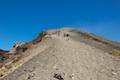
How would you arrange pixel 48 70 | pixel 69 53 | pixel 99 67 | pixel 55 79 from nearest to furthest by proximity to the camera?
pixel 55 79 < pixel 48 70 < pixel 99 67 < pixel 69 53

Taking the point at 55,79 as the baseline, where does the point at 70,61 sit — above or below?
above

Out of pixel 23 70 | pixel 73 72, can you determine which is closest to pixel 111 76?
pixel 73 72

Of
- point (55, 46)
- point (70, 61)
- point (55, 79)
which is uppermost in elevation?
point (55, 46)

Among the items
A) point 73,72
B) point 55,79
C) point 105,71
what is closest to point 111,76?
point 105,71

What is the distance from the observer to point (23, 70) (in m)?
32.1

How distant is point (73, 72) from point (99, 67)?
12.3ft

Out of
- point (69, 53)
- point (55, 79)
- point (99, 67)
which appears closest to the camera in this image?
point (55, 79)

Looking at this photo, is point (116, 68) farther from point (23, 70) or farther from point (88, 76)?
point (23, 70)

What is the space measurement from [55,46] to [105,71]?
9.02 meters

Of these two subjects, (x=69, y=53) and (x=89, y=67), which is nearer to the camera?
(x=89, y=67)

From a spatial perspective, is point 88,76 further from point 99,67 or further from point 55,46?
point 55,46

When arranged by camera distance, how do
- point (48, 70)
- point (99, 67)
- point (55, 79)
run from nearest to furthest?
1. point (55, 79)
2. point (48, 70)
3. point (99, 67)

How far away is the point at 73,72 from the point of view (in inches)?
1204

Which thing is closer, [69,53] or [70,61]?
[70,61]
